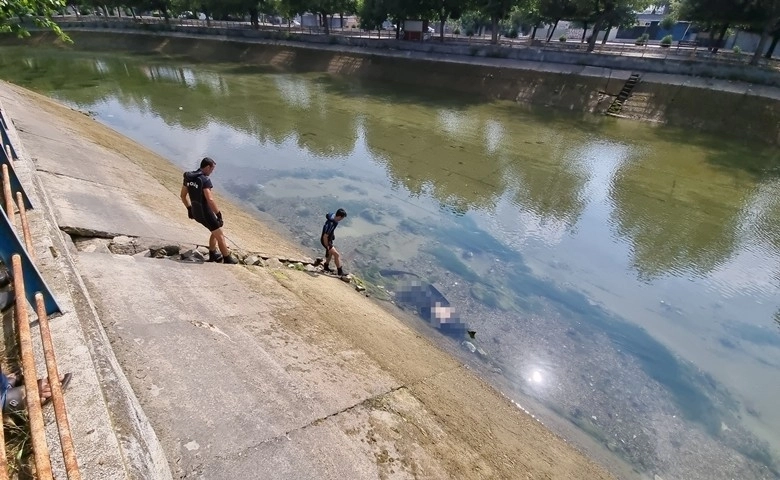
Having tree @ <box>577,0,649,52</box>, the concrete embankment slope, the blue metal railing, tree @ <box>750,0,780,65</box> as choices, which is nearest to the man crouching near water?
the concrete embankment slope

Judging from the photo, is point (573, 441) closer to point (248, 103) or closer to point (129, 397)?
point (129, 397)

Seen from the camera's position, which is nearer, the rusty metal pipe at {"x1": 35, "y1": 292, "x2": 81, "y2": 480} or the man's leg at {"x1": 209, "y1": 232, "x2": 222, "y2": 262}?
the rusty metal pipe at {"x1": 35, "y1": 292, "x2": 81, "y2": 480}

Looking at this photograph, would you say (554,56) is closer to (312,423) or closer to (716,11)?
(716,11)

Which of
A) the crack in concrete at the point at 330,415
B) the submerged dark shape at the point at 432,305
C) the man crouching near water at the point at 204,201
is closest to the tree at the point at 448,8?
the submerged dark shape at the point at 432,305

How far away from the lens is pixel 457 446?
453 centimetres

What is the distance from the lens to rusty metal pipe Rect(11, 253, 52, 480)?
189 cm

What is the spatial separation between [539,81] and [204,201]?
27721mm

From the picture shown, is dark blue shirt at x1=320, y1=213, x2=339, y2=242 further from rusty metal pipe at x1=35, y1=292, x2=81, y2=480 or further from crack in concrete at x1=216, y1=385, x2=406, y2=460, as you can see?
rusty metal pipe at x1=35, y1=292, x2=81, y2=480

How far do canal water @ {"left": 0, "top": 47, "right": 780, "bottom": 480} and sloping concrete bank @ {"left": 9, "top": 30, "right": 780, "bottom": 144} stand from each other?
2.20 meters

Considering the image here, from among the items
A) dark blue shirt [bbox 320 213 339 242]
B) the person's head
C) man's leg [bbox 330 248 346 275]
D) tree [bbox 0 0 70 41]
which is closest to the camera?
tree [bbox 0 0 70 41]

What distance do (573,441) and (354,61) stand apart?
36.4m

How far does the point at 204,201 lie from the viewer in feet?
21.0

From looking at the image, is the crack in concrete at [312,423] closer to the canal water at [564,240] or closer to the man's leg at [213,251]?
the canal water at [564,240]

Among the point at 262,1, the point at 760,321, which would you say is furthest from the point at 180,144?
the point at 262,1
